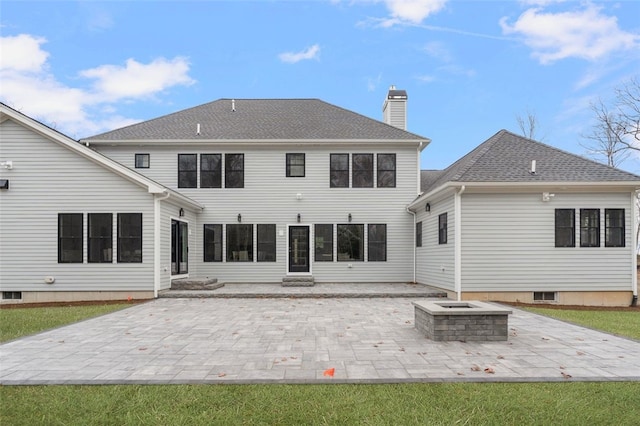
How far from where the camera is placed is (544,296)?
1114cm

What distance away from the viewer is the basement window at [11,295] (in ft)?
38.7

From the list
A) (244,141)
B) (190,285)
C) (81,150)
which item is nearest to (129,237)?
(190,285)

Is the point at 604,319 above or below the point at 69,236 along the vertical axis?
below

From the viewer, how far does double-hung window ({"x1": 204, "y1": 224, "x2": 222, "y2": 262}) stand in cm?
1480

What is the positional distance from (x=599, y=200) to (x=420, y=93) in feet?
35.1

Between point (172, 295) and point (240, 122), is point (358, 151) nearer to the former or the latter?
point (240, 122)

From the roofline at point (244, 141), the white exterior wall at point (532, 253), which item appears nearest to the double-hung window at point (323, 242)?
the roofline at point (244, 141)

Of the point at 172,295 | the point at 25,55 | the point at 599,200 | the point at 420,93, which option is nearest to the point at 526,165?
the point at 599,200

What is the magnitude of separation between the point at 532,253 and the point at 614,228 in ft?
8.06

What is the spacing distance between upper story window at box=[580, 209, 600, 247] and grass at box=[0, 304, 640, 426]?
26.5ft

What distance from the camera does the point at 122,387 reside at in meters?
4.08

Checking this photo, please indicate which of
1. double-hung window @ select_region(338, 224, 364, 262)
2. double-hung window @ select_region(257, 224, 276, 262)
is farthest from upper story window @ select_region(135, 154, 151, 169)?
double-hung window @ select_region(338, 224, 364, 262)

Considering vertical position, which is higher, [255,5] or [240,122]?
[255,5]

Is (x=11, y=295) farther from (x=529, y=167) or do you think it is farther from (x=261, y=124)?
(x=529, y=167)
